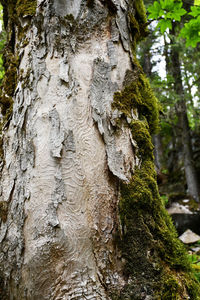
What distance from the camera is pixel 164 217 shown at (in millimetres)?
1778

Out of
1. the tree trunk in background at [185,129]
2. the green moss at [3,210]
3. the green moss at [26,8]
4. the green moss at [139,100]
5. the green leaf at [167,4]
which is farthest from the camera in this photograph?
the tree trunk in background at [185,129]

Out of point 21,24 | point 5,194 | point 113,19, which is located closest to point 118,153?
point 5,194

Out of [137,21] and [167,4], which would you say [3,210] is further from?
[167,4]

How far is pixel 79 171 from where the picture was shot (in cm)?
150

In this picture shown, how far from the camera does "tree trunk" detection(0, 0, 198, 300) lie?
4.49 ft

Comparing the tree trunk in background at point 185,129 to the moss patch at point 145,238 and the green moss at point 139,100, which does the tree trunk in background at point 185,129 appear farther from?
the moss patch at point 145,238

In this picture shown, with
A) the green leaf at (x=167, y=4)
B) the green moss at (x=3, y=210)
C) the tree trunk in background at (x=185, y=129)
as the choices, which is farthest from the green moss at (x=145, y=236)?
the tree trunk in background at (x=185, y=129)

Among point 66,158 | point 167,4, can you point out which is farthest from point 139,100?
point 167,4

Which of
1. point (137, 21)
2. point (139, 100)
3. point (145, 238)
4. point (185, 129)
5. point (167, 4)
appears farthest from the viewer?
point (185, 129)

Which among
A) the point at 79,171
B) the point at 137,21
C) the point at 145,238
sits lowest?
the point at 145,238

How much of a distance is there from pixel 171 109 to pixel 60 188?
27.7ft

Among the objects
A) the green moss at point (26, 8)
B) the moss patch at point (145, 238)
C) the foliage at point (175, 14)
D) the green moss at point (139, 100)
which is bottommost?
the moss patch at point (145, 238)

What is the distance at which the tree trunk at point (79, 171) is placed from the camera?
4.49 ft

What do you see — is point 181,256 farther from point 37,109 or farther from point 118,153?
point 37,109
